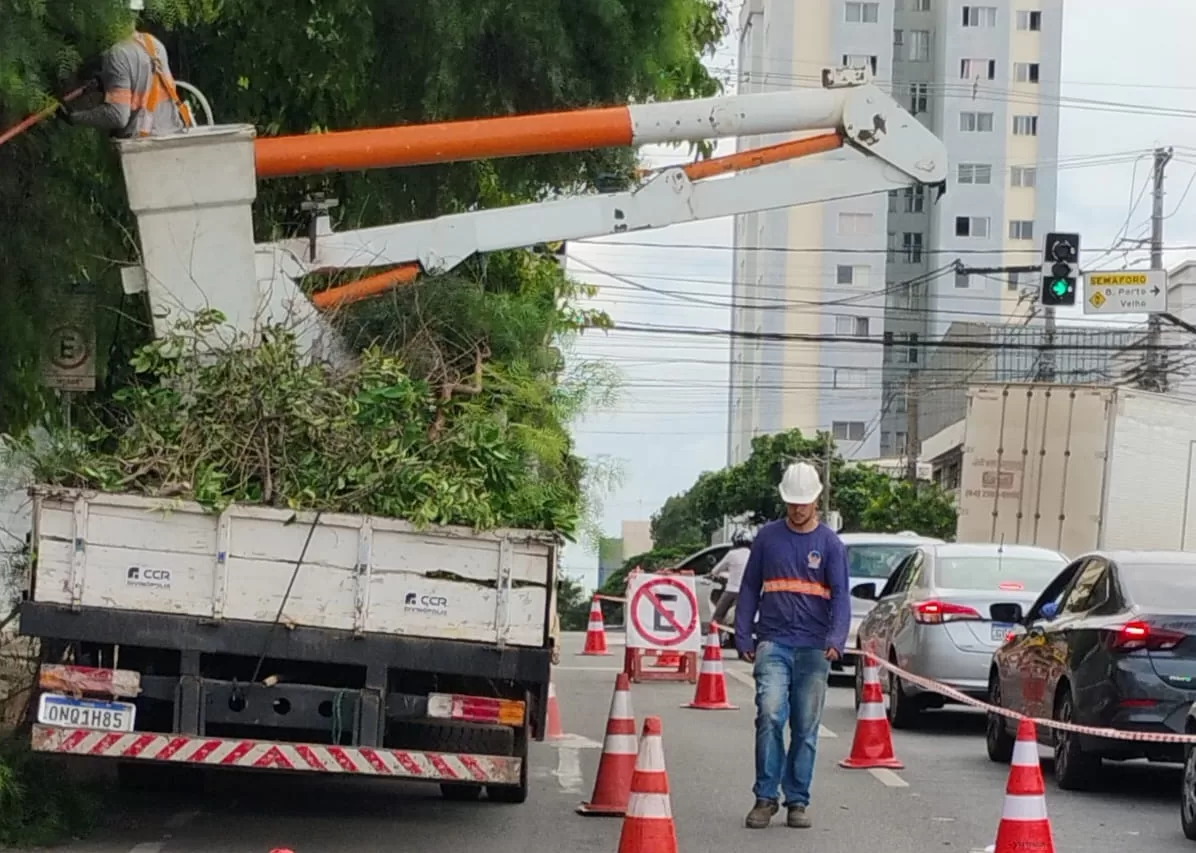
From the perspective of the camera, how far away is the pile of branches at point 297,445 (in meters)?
9.10

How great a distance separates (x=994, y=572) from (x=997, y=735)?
10.7 feet

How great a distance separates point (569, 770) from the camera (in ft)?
42.5

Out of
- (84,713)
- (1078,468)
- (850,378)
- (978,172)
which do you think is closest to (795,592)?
(84,713)

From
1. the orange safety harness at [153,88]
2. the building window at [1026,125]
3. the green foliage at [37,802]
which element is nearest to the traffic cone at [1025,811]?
the green foliage at [37,802]

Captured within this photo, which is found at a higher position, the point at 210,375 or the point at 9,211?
the point at 9,211

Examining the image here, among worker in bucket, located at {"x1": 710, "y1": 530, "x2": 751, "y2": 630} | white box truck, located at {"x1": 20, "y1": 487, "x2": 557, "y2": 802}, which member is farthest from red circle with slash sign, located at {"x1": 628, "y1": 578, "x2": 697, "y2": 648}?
white box truck, located at {"x1": 20, "y1": 487, "x2": 557, "y2": 802}

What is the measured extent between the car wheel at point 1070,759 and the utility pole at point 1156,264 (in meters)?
23.7

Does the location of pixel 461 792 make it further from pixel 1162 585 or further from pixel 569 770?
pixel 1162 585

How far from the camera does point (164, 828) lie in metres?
9.80

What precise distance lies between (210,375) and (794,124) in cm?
385

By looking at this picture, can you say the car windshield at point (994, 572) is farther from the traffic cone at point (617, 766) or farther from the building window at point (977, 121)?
the building window at point (977, 121)

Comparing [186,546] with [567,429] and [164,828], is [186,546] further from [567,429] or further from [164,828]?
[567,429]

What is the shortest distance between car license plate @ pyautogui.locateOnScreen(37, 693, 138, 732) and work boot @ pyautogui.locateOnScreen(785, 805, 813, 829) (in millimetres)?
3387

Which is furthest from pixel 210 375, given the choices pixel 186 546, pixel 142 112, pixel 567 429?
pixel 567 429
